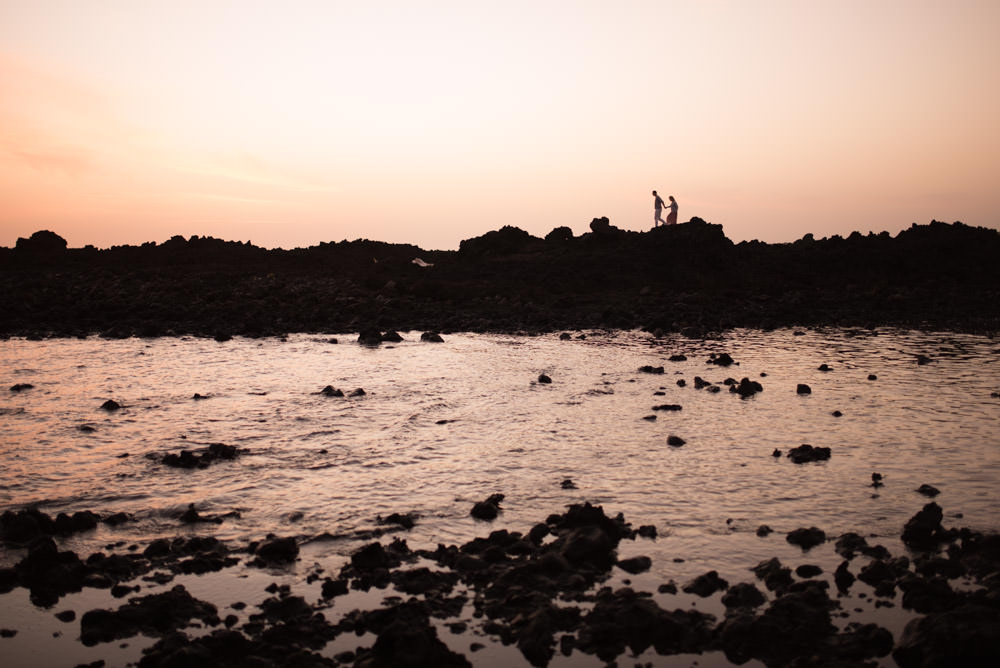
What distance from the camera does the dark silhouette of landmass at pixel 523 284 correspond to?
3319cm

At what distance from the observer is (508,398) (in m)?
18.0

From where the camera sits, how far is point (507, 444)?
13.9 m

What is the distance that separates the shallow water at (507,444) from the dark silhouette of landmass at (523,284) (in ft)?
30.5

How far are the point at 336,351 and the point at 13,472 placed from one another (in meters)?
14.0

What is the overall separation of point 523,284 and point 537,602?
36368 millimetres

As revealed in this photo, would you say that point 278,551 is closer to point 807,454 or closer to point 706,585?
point 706,585

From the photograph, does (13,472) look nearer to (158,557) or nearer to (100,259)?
(158,557)

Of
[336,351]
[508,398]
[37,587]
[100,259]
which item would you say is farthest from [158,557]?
[100,259]

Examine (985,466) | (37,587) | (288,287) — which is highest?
(288,287)

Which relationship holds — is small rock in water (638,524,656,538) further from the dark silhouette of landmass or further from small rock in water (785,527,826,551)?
the dark silhouette of landmass

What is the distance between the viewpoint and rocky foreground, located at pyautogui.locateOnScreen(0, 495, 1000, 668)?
6.50 m

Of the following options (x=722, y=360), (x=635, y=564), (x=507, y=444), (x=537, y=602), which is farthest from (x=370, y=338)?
(x=537, y=602)

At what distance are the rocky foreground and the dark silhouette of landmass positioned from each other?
21936 mm

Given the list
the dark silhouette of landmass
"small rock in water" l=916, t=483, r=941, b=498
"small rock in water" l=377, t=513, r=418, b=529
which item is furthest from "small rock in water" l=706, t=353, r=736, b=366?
"small rock in water" l=377, t=513, r=418, b=529
